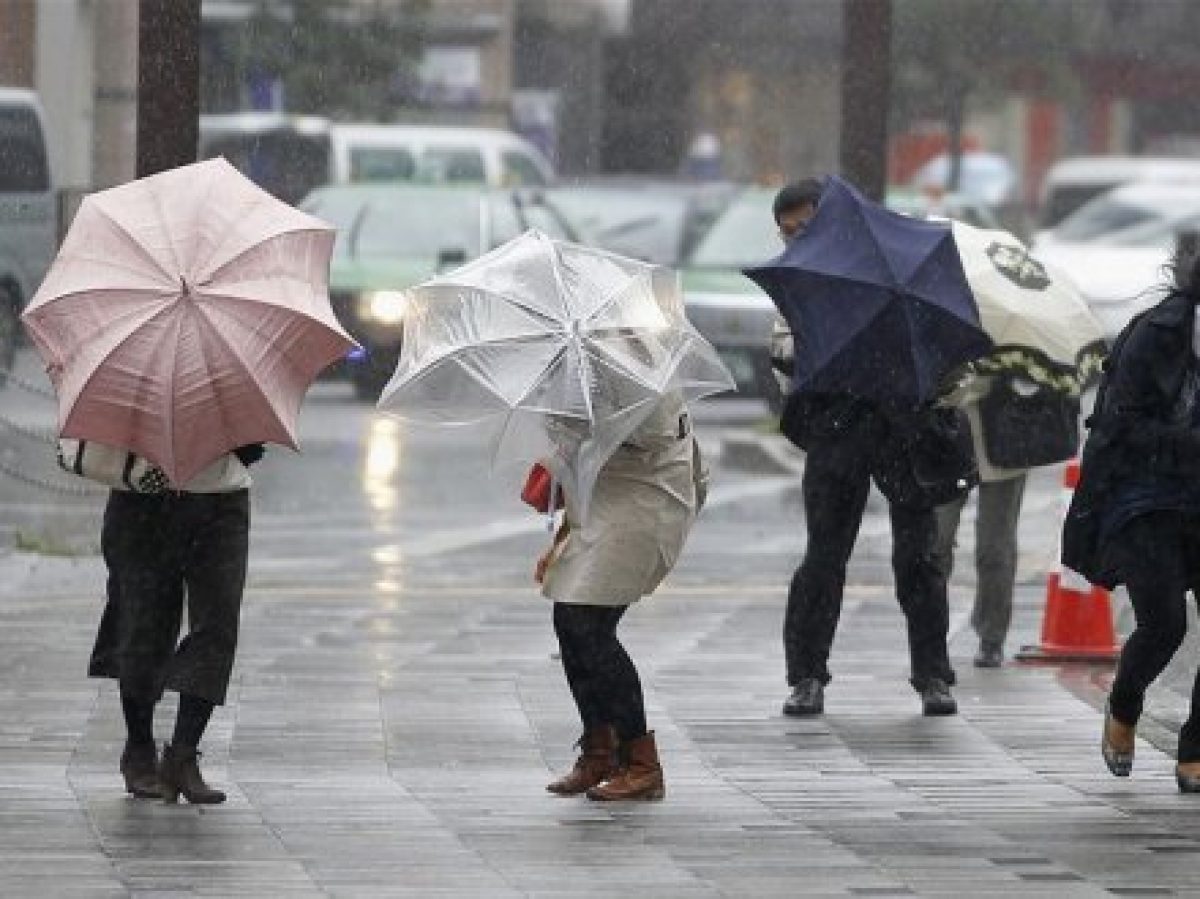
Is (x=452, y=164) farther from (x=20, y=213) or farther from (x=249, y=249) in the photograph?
(x=249, y=249)

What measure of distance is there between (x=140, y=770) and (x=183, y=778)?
214 mm

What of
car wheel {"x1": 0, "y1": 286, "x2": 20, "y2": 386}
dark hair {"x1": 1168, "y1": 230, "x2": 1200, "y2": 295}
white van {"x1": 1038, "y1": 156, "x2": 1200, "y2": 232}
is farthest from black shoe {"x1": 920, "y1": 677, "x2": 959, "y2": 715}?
white van {"x1": 1038, "y1": 156, "x2": 1200, "y2": 232}

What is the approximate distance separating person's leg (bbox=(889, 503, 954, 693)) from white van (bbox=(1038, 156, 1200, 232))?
27620mm

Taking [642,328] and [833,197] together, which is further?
[833,197]

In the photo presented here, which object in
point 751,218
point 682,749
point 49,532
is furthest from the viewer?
point 751,218

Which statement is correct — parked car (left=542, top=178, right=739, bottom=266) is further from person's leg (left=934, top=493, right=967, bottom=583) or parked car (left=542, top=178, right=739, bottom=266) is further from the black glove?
the black glove

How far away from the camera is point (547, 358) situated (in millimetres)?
9609

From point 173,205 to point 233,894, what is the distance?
2.21m

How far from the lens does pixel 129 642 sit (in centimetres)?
970

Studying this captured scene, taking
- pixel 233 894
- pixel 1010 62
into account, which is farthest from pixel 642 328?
pixel 1010 62

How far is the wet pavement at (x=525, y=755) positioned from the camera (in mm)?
8570

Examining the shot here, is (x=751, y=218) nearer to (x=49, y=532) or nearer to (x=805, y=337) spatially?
(x=49, y=532)

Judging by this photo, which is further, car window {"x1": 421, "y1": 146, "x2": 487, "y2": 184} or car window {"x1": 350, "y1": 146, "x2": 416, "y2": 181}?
car window {"x1": 421, "y1": 146, "x2": 487, "y2": 184}

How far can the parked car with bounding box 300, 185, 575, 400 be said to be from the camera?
26047 millimetres
